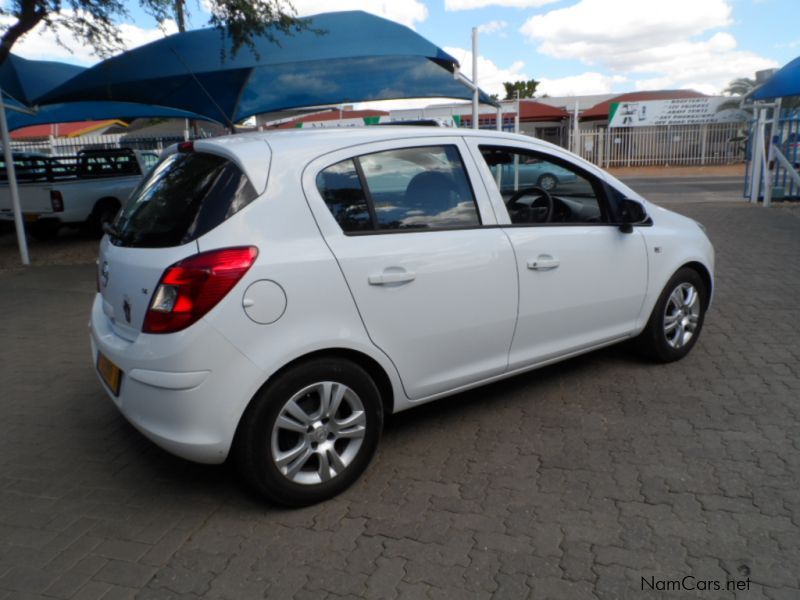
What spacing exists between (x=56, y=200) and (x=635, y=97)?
33.6 m

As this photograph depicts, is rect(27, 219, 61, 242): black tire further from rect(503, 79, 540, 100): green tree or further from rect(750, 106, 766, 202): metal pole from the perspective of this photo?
rect(503, 79, 540, 100): green tree

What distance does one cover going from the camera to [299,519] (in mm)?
2957

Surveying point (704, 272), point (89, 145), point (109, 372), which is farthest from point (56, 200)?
point (89, 145)

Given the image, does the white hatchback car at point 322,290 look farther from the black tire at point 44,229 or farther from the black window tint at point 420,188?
the black tire at point 44,229

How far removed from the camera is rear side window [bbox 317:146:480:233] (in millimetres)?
3090

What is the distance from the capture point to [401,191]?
333 cm

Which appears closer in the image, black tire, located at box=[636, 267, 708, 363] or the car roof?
the car roof

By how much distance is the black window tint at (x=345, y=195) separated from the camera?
9.98 feet

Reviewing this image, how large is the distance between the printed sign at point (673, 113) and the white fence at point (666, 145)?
13.6 inches

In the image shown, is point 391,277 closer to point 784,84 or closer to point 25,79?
point 784,84

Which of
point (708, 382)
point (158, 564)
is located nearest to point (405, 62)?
point (708, 382)

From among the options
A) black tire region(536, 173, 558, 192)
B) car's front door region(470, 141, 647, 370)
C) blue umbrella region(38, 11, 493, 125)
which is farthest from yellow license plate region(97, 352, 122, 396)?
blue umbrella region(38, 11, 493, 125)

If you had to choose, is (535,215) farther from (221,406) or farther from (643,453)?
(221,406)

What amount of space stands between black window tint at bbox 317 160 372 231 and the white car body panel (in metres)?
0.05
